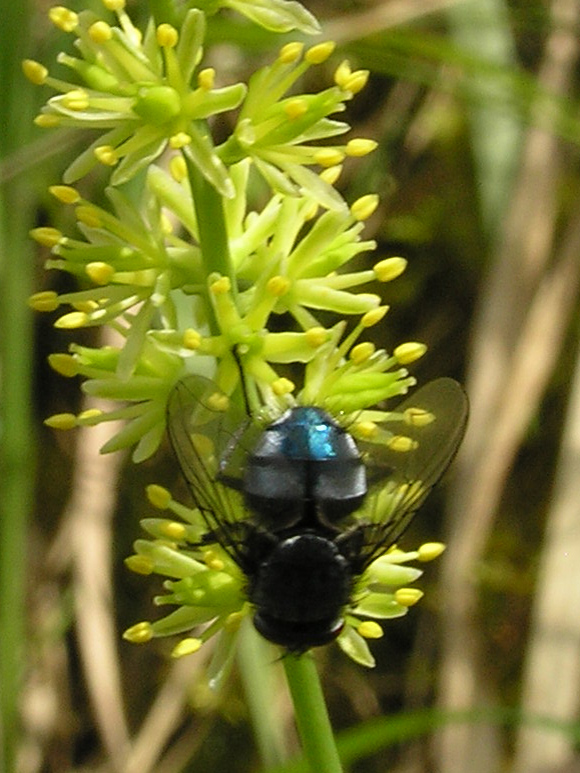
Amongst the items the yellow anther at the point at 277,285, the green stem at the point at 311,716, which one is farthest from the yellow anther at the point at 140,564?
the yellow anther at the point at 277,285

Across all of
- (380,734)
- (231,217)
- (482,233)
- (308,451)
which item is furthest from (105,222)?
(482,233)

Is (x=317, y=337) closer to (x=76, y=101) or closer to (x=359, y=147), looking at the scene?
(x=359, y=147)

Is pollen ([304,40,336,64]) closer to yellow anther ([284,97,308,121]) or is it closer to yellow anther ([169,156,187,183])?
yellow anther ([284,97,308,121])

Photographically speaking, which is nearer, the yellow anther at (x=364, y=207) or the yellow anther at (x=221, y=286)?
the yellow anther at (x=221, y=286)

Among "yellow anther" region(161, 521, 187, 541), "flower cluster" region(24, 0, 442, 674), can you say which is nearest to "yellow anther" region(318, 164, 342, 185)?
"flower cluster" region(24, 0, 442, 674)

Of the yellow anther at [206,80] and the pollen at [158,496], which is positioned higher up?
the yellow anther at [206,80]

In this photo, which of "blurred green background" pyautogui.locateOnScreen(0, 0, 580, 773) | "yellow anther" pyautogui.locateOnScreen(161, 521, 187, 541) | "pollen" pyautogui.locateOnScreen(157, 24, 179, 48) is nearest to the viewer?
"pollen" pyautogui.locateOnScreen(157, 24, 179, 48)

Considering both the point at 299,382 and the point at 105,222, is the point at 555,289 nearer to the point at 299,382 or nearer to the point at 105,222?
the point at 299,382

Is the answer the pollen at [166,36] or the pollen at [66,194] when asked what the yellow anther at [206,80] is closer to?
the pollen at [166,36]
